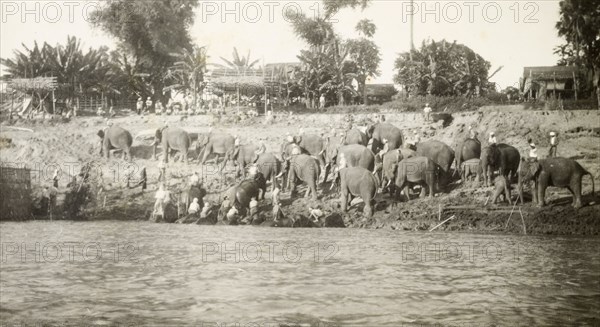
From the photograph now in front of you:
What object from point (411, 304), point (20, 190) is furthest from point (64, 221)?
point (411, 304)

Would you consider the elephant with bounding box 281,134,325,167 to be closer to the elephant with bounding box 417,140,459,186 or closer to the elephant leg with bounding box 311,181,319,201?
the elephant leg with bounding box 311,181,319,201

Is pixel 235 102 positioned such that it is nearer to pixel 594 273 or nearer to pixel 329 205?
pixel 329 205

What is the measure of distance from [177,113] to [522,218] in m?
15.1

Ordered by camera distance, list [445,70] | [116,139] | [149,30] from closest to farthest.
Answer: [116,139]
[445,70]
[149,30]

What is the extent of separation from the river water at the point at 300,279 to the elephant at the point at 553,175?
180 cm

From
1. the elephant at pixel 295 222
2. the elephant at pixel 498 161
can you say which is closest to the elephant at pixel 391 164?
the elephant at pixel 498 161

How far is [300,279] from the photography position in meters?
8.77

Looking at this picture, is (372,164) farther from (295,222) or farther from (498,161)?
(295,222)

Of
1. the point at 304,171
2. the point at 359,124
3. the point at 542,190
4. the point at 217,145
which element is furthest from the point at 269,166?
the point at 542,190

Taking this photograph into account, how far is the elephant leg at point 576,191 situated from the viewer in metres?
14.6

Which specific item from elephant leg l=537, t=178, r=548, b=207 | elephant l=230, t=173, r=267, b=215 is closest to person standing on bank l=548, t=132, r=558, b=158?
elephant leg l=537, t=178, r=548, b=207

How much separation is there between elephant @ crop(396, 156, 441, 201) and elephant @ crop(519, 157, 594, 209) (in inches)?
88.2

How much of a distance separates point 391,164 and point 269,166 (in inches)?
139

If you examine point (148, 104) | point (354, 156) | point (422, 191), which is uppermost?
point (148, 104)
